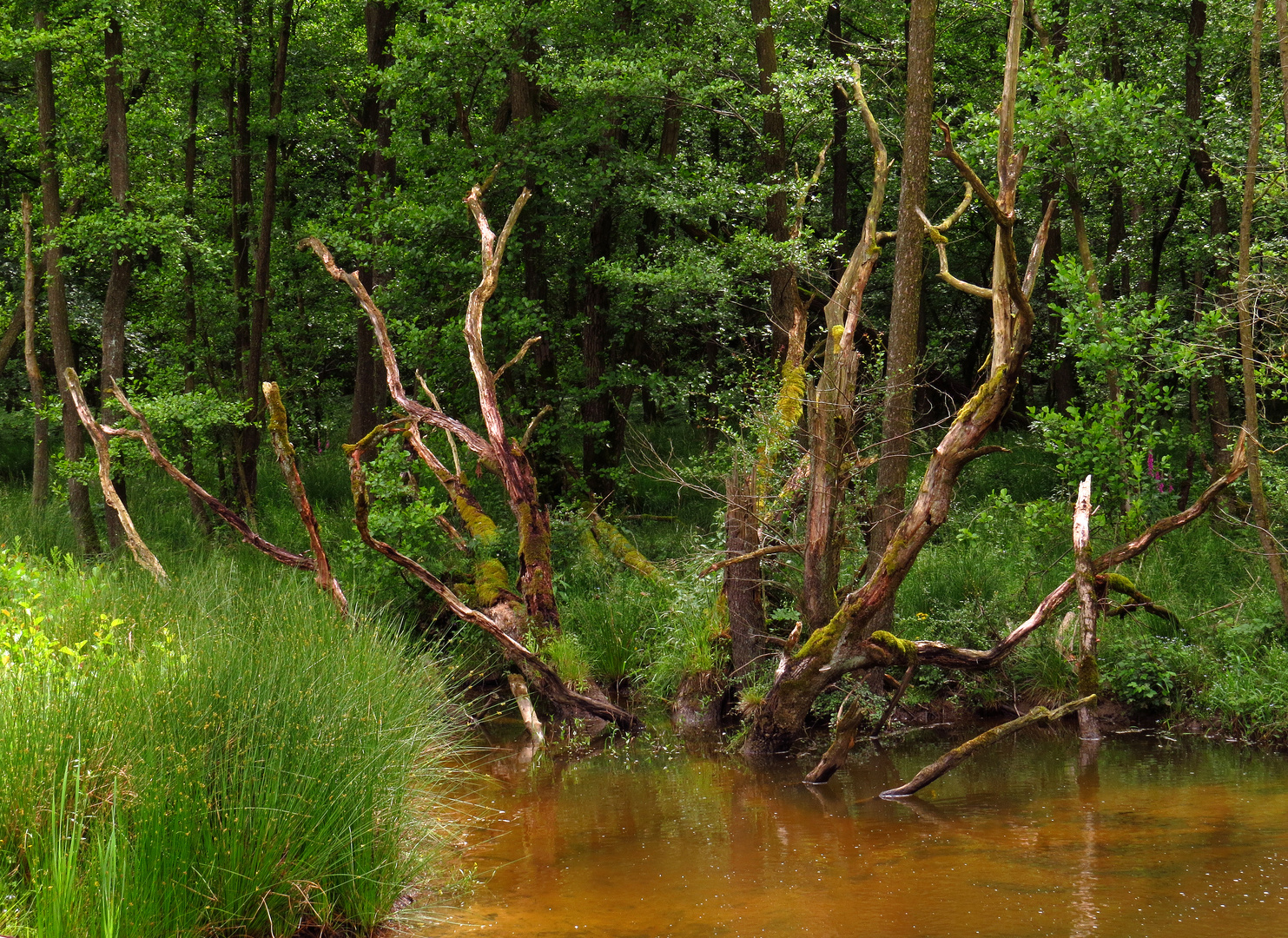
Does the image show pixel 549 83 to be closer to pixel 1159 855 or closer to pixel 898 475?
pixel 898 475

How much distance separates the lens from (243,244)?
51.2ft

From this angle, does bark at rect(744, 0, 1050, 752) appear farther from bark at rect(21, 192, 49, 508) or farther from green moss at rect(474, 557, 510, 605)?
bark at rect(21, 192, 49, 508)

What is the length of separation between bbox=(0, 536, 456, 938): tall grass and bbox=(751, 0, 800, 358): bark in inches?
304

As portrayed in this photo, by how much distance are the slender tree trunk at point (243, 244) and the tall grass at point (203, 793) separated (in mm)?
9246

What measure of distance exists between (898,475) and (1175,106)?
14.7ft

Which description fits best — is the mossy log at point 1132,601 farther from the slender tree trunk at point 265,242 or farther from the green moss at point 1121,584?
the slender tree trunk at point 265,242

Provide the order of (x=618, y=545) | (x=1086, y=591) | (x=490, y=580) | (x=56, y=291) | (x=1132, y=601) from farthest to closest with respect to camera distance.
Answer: (x=56, y=291) < (x=618, y=545) < (x=490, y=580) < (x=1132, y=601) < (x=1086, y=591)

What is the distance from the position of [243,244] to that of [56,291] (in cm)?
332

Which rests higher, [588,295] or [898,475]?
[588,295]

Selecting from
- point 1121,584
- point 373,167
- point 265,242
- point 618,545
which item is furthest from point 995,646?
point 373,167

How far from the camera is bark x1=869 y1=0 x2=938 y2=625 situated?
28.7ft

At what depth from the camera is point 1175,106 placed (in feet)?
31.9

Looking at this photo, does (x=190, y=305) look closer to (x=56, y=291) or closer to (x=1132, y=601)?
(x=56, y=291)

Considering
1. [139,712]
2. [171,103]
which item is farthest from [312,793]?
[171,103]
